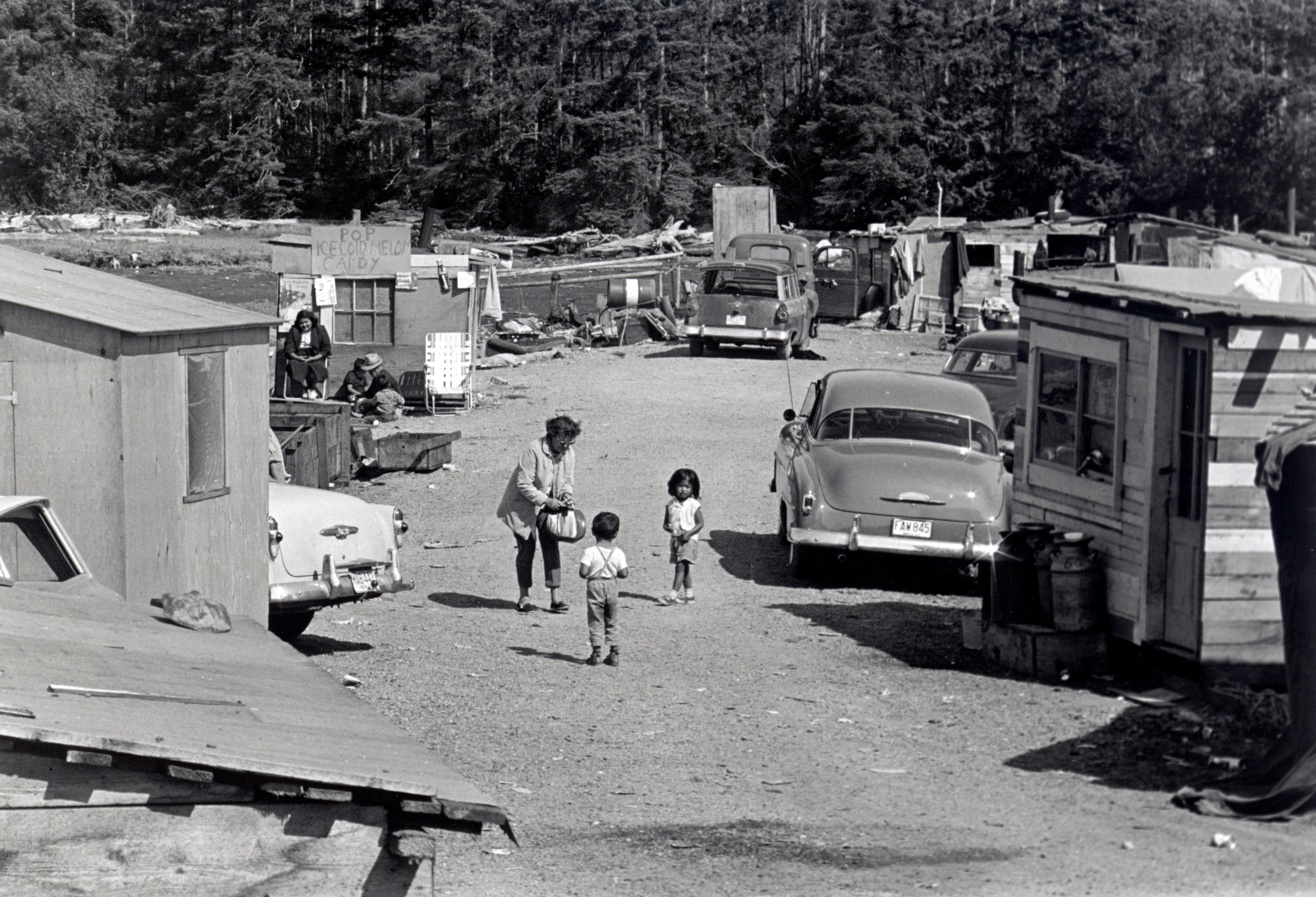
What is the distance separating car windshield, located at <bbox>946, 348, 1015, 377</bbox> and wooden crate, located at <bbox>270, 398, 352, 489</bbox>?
7.36 meters

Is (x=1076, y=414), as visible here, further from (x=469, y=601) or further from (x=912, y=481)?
(x=469, y=601)

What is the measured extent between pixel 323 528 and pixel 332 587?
1.38 feet

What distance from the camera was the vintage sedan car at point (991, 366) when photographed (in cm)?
1855

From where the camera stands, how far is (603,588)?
10.1 metres

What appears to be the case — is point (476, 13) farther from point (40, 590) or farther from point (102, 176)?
point (40, 590)

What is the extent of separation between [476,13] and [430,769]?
76.5 m

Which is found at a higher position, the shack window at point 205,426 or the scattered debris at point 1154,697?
the shack window at point 205,426

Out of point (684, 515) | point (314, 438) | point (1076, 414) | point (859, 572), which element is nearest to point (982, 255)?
point (314, 438)

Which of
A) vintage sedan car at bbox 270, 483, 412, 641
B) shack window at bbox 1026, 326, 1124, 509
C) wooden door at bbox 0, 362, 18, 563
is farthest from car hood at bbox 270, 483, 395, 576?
shack window at bbox 1026, 326, 1124, 509

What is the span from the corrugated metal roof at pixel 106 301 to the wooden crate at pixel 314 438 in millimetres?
4142

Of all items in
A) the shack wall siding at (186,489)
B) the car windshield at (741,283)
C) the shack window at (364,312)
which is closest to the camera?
the shack wall siding at (186,489)

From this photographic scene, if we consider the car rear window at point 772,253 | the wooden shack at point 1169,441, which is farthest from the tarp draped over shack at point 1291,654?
the car rear window at point 772,253

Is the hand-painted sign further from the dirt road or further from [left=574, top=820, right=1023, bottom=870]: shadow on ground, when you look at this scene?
[left=574, top=820, right=1023, bottom=870]: shadow on ground

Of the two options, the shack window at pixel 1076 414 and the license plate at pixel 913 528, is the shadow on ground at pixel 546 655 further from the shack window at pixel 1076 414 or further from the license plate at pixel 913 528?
the shack window at pixel 1076 414
